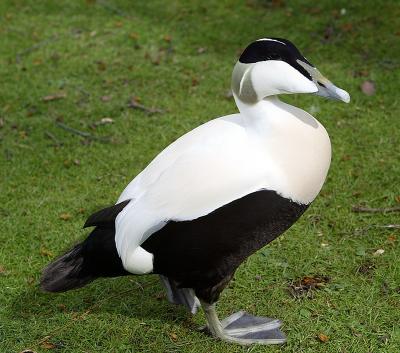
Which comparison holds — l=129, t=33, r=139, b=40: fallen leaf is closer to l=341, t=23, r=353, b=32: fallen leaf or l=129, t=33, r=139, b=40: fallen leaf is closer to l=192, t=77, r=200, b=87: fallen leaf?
l=192, t=77, r=200, b=87: fallen leaf

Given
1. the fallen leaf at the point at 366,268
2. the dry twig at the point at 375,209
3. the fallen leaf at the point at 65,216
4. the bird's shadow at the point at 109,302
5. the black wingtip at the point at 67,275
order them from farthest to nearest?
the fallen leaf at the point at 65,216
the dry twig at the point at 375,209
the fallen leaf at the point at 366,268
the bird's shadow at the point at 109,302
the black wingtip at the point at 67,275

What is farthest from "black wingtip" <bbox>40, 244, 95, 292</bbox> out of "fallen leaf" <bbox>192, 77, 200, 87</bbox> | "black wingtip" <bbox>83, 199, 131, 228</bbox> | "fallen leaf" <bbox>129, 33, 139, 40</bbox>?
"fallen leaf" <bbox>129, 33, 139, 40</bbox>

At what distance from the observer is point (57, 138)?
4.53 metres

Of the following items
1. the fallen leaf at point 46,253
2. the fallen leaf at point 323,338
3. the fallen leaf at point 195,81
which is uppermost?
the fallen leaf at point 195,81

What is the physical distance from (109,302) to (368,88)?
8.35 ft

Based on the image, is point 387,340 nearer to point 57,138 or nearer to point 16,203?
point 16,203

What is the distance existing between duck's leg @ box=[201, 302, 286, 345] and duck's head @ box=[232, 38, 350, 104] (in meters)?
0.95

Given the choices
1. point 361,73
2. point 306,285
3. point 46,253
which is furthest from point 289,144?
point 361,73

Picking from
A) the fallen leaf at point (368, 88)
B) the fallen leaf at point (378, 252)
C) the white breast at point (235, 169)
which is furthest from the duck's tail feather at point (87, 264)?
the fallen leaf at point (368, 88)

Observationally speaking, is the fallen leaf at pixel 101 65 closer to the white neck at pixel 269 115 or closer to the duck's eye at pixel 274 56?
the white neck at pixel 269 115

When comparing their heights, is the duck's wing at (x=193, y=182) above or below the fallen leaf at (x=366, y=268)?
above

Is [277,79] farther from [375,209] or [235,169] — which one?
[375,209]

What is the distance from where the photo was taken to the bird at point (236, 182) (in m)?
2.36

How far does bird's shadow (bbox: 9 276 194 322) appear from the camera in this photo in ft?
10.2
